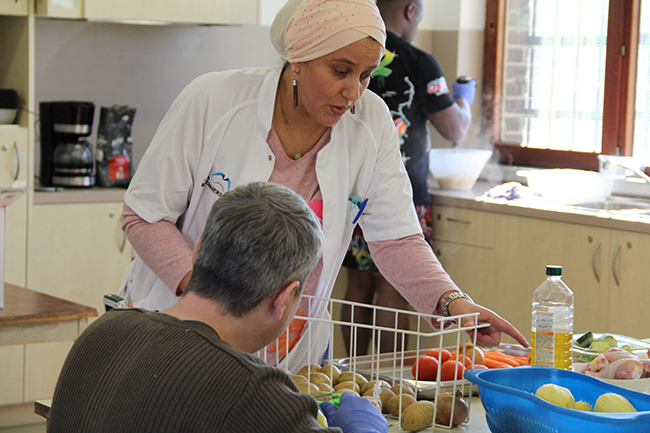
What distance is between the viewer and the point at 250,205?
1024 millimetres

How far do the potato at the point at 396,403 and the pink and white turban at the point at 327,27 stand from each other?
614 mm

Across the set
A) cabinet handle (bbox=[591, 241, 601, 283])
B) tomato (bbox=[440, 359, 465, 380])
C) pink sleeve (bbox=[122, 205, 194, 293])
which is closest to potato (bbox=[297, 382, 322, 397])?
tomato (bbox=[440, 359, 465, 380])

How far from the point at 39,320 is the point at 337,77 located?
40.6 inches

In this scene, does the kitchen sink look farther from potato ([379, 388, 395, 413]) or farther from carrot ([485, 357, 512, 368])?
potato ([379, 388, 395, 413])

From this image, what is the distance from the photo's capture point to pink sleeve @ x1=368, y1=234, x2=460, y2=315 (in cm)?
152

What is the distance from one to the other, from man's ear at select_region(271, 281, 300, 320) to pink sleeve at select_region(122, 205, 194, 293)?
434 mm

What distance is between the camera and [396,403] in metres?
1.23

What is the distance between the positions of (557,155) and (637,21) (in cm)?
69

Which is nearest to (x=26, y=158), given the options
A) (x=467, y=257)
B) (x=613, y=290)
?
(x=467, y=257)

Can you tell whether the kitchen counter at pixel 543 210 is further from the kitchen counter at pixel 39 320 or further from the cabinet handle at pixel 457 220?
the kitchen counter at pixel 39 320

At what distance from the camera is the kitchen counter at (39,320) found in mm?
2012

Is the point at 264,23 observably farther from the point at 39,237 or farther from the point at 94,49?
the point at 39,237

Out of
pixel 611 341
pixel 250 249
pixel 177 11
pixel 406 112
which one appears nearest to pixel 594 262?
pixel 406 112

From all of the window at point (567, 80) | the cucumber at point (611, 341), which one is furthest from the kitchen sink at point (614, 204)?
the cucumber at point (611, 341)
